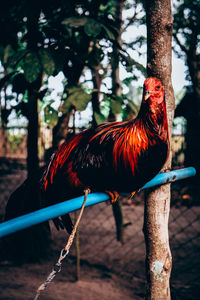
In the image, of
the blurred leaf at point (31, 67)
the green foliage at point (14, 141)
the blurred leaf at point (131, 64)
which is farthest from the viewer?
the green foliage at point (14, 141)

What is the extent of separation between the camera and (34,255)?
308 centimetres

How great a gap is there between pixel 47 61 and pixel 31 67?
0.37 feet

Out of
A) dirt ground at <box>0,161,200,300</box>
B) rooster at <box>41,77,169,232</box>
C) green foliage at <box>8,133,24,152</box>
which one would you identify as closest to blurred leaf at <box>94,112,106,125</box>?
rooster at <box>41,77,169,232</box>

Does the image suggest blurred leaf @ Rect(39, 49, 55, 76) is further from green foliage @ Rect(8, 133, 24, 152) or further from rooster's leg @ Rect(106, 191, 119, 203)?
green foliage @ Rect(8, 133, 24, 152)

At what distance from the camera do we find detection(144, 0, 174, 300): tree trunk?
3.73 ft

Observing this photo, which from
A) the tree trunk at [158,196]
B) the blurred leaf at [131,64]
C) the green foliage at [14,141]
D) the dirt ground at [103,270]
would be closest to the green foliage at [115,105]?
the blurred leaf at [131,64]

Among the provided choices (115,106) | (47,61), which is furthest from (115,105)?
(47,61)

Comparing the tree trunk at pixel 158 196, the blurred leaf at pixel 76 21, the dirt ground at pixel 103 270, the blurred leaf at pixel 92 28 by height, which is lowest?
the dirt ground at pixel 103 270

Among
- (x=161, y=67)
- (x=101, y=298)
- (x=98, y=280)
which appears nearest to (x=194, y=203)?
(x=98, y=280)

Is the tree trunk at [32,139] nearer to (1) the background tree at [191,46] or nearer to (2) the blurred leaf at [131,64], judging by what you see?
(2) the blurred leaf at [131,64]

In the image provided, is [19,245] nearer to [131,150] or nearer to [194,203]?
[131,150]

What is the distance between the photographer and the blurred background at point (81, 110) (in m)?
1.57

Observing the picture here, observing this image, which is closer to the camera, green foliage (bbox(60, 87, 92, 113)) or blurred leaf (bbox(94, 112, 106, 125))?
green foliage (bbox(60, 87, 92, 113))

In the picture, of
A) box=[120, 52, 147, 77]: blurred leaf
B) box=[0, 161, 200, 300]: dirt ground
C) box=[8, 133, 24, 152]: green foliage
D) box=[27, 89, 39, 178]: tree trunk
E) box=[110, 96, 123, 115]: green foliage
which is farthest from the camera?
box=[8, 133, 24, 152]: green foliage
